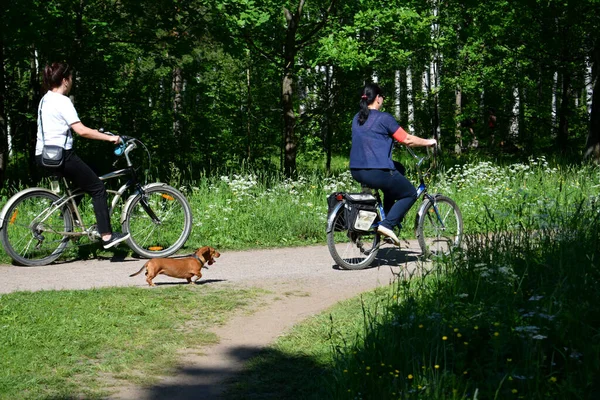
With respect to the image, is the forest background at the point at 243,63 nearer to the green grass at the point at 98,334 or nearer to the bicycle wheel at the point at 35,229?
the bicycle wheel at the point at 35,229

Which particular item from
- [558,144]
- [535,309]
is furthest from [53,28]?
[558,144]

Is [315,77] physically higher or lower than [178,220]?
higher

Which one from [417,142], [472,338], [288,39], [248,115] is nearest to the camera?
[472,338]

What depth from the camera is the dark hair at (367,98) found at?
8.56 m

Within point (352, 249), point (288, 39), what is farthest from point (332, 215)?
point (288, 39)

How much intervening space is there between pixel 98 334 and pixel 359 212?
11.6 feet

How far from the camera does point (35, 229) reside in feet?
29.4

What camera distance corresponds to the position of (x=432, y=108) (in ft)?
105

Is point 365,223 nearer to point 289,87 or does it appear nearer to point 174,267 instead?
point 174,267

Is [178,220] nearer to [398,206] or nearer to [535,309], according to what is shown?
[398,206]

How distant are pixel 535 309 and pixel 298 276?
3.63m

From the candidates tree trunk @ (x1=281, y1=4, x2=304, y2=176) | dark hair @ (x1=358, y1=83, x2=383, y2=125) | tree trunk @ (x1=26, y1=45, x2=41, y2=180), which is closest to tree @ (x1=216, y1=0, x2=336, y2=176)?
tree trunk @ (x1=281, y1=4, x2=304, y2=176)

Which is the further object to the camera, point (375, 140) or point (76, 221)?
point (76, 221)

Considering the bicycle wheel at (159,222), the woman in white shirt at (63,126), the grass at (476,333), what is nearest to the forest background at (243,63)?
the bicycle wheel at (159,222)
